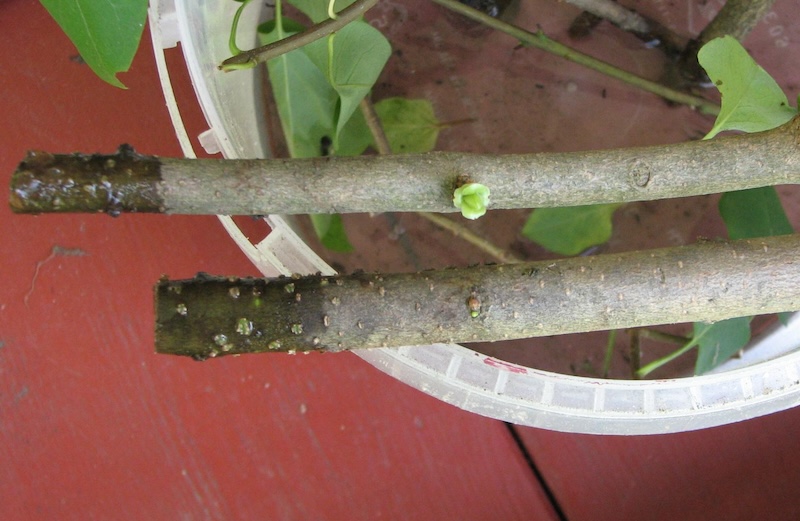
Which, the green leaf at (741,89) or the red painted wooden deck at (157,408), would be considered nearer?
the green leaf at (741,89)

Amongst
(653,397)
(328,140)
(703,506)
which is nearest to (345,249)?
(328,140)

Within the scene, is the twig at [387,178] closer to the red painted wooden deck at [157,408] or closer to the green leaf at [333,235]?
the green leaf at [333,235]

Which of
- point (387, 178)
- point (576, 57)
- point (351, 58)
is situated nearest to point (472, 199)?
point (387, 178)

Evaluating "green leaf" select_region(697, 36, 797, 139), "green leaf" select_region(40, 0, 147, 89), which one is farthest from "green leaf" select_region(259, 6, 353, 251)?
"green leaf" select_region(697, 36, 797, 139)

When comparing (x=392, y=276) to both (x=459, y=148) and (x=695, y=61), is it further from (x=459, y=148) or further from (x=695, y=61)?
(x=695, y=61)

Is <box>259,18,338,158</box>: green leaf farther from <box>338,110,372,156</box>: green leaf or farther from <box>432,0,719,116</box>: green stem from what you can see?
<box>432,0,719,116</box>: green stem

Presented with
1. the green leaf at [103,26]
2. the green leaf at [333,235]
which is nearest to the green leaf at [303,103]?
the green leaf at [333,235]
